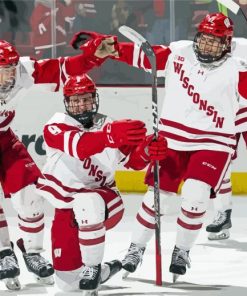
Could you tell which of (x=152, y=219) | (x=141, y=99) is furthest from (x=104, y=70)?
(x=152, y=219)

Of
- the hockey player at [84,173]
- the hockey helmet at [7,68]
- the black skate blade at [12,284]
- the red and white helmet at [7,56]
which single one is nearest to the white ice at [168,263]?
the black skate blade at [12,284]

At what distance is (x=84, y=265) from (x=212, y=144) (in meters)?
0.76

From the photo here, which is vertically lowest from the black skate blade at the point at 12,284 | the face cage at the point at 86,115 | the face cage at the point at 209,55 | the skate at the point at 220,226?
the skate at the point at 220,226

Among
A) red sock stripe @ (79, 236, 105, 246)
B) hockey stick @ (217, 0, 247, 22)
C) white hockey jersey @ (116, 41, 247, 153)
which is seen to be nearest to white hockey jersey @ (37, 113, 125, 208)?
red sock stripe @ (79, 236, 105, 246)

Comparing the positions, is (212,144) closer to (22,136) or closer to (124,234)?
(124,234)

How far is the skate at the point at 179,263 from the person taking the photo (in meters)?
4.82

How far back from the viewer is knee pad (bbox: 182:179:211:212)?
4.78 m

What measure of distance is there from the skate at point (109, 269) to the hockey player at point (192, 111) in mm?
99

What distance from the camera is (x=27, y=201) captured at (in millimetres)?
4762

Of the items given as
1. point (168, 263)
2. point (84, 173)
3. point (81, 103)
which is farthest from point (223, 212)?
point (81, 103)

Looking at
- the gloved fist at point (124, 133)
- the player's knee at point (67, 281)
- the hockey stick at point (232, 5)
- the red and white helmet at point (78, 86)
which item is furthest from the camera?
the hockey stick at point (232, 5)

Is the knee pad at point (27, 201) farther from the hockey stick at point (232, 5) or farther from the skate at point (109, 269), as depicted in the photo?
the hockey stick at point (232, 5)

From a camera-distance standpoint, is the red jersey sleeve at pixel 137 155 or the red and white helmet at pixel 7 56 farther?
the red and white helmet at pixel 7 56

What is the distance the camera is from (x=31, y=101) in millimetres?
6949
